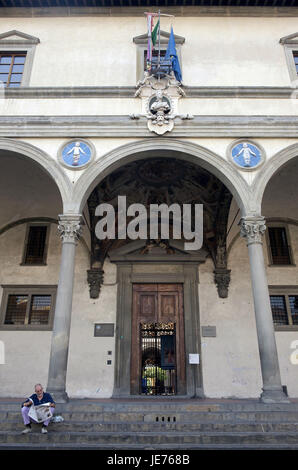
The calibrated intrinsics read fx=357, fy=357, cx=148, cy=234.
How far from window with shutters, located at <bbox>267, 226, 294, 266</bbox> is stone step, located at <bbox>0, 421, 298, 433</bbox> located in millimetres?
7123

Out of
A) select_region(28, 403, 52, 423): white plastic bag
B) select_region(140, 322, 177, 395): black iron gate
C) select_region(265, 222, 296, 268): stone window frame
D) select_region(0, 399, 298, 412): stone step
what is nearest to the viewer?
select_region(28, 403, 52, 423): white plastic bag

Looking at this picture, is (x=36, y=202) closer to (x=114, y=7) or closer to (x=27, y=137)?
(x=27, y=137)

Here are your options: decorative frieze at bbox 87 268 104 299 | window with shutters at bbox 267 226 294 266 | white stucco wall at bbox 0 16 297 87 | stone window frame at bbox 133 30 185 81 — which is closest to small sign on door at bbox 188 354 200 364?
decorative frieze at bbox 87 268 104 299

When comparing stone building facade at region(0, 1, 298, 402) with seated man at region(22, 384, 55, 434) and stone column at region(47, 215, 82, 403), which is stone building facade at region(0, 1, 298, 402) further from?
seated man at region(22, 384, 55, 434)

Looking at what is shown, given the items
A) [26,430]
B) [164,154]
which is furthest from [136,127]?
[26,430]

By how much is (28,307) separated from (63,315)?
4.66 meters

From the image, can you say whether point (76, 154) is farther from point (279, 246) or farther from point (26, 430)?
point (279, 246)

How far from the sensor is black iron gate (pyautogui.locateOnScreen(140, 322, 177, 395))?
11578 mm

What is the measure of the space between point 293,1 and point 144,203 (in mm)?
8006

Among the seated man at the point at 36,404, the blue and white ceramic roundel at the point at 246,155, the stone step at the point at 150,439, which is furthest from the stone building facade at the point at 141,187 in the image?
the stone step at the point at 150,439

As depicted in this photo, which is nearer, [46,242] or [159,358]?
[159,358]

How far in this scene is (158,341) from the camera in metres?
12.1

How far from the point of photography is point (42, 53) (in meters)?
11.1
